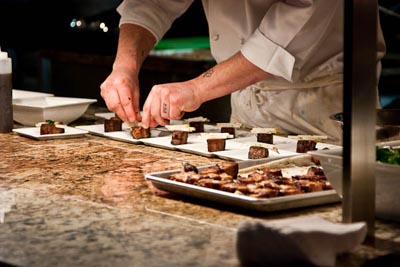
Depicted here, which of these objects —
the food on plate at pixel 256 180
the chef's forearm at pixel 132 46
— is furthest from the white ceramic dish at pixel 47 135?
the food on plate at pixel 256 180

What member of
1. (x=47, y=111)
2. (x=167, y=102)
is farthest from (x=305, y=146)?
(x=47, y=111)

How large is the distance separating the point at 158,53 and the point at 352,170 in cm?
527

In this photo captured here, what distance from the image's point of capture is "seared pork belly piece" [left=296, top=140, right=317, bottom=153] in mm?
2768

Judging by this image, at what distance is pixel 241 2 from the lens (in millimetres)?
3641

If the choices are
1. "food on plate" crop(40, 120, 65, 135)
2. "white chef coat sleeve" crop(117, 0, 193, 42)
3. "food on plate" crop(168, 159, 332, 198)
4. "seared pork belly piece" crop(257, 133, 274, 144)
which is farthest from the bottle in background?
"food on plate" crop(168, 159, 332, 198)

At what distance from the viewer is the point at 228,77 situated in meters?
3.25

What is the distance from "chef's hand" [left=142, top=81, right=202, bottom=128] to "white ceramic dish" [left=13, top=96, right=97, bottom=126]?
0.64m

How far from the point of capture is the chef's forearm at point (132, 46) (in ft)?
12.1

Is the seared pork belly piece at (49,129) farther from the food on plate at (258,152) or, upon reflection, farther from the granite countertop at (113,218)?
the food on plate at (258,152)

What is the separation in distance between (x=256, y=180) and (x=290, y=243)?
0.65 m

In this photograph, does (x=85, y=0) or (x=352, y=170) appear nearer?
(x=352, y=170)

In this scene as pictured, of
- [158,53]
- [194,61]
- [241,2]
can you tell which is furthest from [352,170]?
[158,53]

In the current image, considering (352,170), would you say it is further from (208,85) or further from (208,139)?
(208,85)

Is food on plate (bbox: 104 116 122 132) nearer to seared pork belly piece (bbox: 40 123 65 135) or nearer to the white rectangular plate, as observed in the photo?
the white rectangular plate
